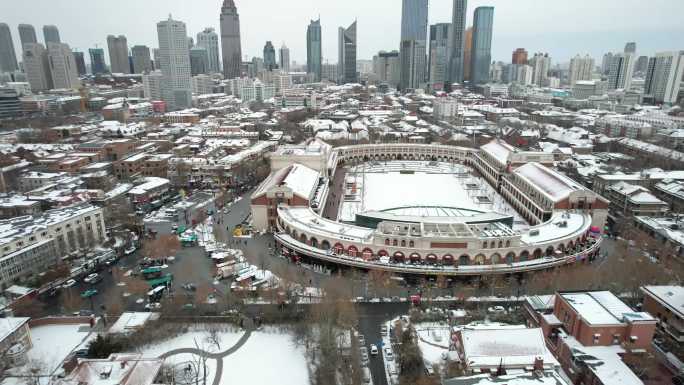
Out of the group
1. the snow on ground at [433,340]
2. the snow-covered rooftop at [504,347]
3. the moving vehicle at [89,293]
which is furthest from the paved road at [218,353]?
the snow-covered rooftop at [504,347]

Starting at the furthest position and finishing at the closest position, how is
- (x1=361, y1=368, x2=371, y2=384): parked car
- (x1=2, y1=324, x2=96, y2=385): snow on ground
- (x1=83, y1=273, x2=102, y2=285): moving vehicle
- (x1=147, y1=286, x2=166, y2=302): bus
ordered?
1. (x1=83, y1=273, x2=102, y2=285): moving vehicle
2. (x1=147, y1=286, x2=166, y2=302): bus
3. (x1=2, y1=324, x2=96, y2=385): snow on ground
4. (x1=361, y1=368, x2=371, y2=384): parked car

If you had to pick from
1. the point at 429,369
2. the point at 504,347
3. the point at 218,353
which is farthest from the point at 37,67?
the point at 504,347

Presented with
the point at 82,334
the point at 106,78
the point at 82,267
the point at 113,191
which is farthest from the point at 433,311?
the point at 106,78

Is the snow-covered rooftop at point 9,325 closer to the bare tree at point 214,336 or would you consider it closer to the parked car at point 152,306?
the parked car at point 152,306

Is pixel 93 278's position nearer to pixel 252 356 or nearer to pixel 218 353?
pixel 218 353

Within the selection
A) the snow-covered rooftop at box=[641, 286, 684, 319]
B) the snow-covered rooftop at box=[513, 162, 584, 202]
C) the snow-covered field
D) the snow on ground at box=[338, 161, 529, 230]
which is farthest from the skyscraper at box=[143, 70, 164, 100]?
the snow-covered rooftop at box=[641, 286, 684, 319]

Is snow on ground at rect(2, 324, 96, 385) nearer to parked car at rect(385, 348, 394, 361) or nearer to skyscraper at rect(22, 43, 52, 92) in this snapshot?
parked car at rect(385, 348, 394, 361)

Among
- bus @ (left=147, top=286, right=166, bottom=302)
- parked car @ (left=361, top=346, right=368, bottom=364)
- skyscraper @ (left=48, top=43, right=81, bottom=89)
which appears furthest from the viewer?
skyscraper @ (left=48, top=43, right=81, bottom=89)
